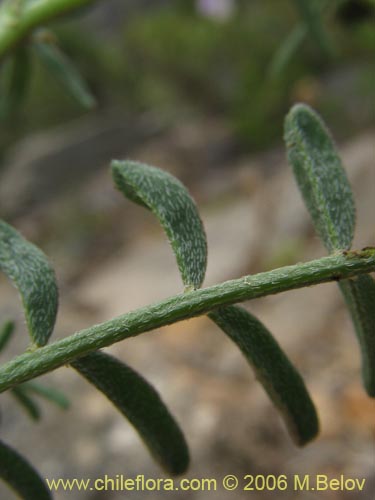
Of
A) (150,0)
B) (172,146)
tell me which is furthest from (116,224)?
(150,0)

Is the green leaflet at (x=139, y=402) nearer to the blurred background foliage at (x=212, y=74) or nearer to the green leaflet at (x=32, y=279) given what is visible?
the green leaflet at (x=32, y=279)

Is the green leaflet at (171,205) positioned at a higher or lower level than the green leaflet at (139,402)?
higher

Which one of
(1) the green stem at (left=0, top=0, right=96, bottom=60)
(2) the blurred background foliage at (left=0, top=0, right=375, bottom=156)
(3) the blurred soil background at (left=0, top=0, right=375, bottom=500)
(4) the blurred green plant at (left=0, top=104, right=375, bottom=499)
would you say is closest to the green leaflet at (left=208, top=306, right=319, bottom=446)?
(4) the blurred green plant at (left=0, top=104, right=375, bottom=499)

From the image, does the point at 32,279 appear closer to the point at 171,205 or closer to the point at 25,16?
the point at 171,205

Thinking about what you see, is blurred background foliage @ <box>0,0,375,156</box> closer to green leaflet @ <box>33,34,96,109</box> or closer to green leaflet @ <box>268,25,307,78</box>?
green leaflet @ <box>268,25,307,78</box>

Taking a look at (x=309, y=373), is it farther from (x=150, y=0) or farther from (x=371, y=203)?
(x=150, y=0)

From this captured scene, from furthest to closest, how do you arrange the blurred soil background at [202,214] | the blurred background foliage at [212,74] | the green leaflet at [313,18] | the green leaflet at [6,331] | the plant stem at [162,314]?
the blurred background foliage at [212,74]
the blurred soil background at [202,214]
the green leaflet at [313,18]
the green leaflet at [6,331]
the plant stem at [162,314]

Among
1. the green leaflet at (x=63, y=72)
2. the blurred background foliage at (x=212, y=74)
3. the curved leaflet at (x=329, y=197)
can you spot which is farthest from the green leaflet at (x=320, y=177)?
the blurred background foliage at (x=212, y=74)
